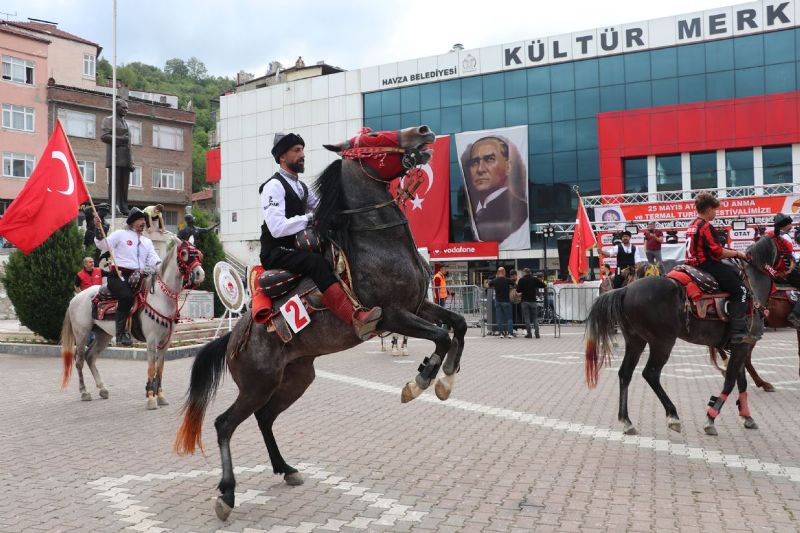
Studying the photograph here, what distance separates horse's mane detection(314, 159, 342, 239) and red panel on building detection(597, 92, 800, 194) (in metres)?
38.4

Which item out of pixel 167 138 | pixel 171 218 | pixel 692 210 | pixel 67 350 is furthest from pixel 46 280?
pixel 171 218

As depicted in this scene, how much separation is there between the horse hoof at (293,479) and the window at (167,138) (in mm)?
54214

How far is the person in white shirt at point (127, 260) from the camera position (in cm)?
1009

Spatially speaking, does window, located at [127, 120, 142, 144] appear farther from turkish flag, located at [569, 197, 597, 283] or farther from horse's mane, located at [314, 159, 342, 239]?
horse's mane, located at [314, 159, 342, 239]

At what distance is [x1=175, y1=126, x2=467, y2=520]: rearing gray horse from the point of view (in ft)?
15.5

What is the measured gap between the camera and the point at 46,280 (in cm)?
1717

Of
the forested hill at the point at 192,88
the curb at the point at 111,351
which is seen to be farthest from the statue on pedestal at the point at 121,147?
the forested hill at the point at 192,88

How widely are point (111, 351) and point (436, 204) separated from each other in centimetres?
3065

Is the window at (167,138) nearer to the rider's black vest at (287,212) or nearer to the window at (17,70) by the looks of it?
the window at (17,70)

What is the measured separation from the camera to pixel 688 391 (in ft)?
33.8

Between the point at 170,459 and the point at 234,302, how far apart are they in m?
10.4

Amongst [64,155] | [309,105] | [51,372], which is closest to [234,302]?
[51,372]

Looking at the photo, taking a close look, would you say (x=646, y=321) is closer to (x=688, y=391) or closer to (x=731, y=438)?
(x=731, y=438)

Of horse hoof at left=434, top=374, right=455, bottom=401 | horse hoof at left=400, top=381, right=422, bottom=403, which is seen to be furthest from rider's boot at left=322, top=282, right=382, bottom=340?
horse hoof at left=434, top=374, right=455, bottom=401
